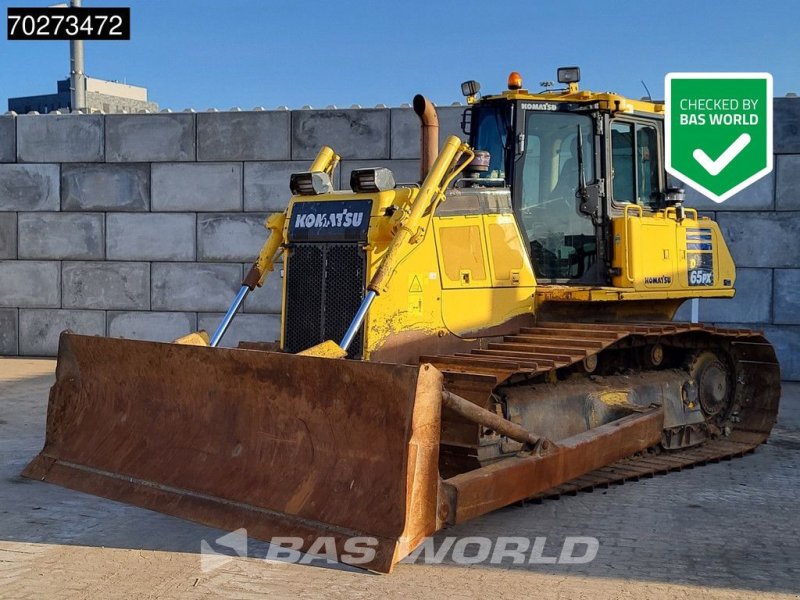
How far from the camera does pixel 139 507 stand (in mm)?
5859

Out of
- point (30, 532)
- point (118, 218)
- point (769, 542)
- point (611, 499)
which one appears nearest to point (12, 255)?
point (118, 218)

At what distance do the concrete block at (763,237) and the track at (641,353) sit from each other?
401 cm

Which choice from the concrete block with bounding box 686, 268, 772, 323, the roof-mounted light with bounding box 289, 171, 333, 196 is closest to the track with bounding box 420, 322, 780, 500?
the roof-mounted light with bounding box 289, 171, 333, 196

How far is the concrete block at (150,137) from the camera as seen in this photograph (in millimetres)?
13906

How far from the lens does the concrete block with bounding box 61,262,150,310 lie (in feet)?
45.8

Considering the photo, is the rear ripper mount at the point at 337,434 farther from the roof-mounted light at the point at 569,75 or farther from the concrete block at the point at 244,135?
the concrete block at the point at 244,135

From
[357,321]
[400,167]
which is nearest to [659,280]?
[357,321]

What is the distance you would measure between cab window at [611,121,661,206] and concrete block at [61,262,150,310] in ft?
27.2

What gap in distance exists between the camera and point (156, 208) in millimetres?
13938

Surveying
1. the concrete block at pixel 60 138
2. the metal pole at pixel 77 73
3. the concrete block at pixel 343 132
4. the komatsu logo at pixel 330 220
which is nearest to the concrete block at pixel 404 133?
the concrete block at pixel 343 132

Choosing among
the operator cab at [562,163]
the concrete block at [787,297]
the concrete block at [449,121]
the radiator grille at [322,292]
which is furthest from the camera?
the concrete block at [449,121]

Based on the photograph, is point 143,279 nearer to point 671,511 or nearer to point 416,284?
point 416,284

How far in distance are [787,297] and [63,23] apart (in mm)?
10303

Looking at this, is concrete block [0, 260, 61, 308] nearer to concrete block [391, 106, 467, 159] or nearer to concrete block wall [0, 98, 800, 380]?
concrete block wall [0, 98, 800, 380]
